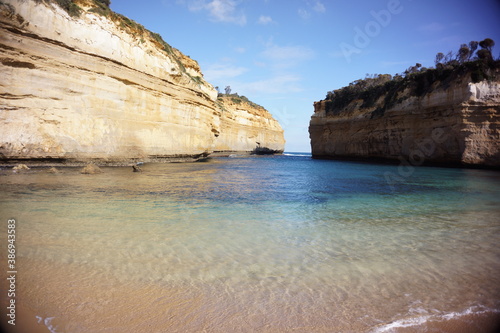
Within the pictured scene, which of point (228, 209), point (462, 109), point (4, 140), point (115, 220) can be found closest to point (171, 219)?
point (115, 220)

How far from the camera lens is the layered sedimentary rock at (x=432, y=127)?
55.3 ft

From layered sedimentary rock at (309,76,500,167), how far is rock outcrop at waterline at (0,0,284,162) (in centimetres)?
1792

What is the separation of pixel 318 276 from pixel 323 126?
35.8 meters

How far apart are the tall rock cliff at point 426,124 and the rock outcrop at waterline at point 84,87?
17926 mm

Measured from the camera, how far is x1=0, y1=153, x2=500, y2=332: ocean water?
6.23 ft

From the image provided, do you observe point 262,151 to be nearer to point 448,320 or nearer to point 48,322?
point 448,320

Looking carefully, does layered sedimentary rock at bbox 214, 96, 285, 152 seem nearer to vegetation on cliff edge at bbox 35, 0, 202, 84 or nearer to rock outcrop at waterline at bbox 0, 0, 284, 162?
rock outcrop at waterline at bbox 0, 0, 284, 162

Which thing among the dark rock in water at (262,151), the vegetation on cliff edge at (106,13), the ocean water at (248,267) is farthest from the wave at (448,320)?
the dark rock in water at (262,151)

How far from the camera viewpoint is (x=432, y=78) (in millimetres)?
21047

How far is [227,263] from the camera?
2785 mm

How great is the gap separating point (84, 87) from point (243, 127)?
3397 cm

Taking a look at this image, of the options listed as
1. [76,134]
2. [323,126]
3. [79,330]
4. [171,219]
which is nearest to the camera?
[79,330]

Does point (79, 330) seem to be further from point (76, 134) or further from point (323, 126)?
point (323, 126)

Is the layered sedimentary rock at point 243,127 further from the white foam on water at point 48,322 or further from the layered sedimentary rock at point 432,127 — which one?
the white foam on water at point 48,322
